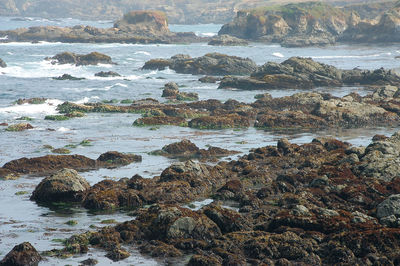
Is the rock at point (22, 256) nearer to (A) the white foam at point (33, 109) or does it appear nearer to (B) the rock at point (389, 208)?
(B) the rock at point (389, 208)

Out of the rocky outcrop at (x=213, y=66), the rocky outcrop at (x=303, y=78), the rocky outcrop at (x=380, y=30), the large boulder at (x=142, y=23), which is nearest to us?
the rocky outcrop at (x=303, y=78)

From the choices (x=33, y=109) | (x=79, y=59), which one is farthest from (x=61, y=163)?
(x=79, y=59)

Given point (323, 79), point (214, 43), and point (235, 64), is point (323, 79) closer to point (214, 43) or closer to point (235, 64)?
point (235, 64)

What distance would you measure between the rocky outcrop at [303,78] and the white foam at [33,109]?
691 inches

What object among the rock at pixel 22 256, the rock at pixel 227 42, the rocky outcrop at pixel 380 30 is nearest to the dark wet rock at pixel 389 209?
the rock at pixel 22 256

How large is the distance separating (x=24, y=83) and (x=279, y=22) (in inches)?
3442

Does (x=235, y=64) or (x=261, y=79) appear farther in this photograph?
(x=235, y=64)

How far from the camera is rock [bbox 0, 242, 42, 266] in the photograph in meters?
16.2

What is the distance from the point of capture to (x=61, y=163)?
28.6 m

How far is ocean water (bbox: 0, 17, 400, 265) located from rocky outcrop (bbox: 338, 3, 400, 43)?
100 feet

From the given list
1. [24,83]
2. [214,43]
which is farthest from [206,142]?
[214,43]

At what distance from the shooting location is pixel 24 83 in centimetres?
6309

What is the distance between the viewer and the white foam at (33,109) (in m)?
45.6

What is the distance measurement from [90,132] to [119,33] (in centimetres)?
9445
